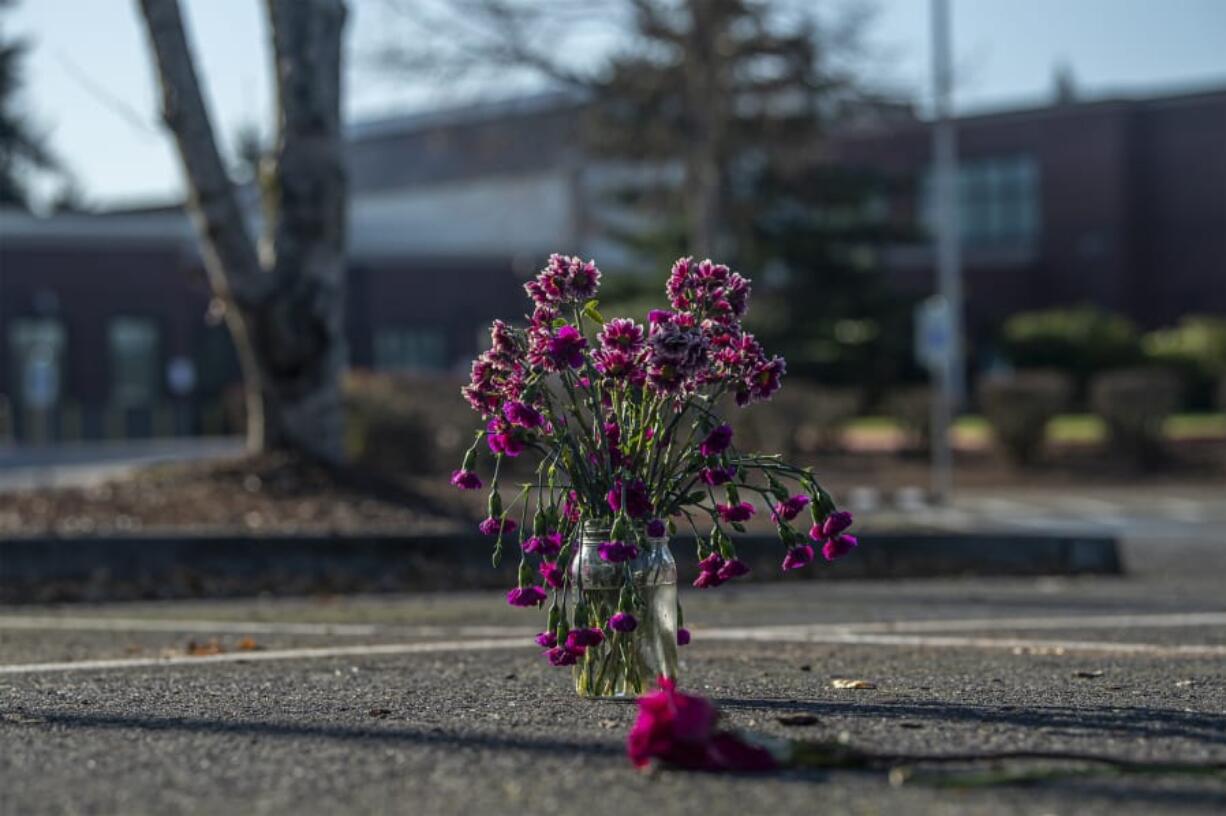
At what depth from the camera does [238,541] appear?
12891mm

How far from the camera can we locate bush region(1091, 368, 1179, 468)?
3089 cm

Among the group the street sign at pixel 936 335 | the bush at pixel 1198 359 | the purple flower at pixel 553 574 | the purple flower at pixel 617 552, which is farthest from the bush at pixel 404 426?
the purple flower at pixel 617 552

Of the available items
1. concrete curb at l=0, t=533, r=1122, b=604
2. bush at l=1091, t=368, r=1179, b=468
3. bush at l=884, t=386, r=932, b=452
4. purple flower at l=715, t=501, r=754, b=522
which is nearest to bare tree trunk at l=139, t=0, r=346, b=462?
concrete curb at l=0, t=533, r=1122, b=604

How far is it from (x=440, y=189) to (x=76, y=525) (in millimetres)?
48228

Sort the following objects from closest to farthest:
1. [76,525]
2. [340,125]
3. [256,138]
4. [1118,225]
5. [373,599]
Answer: [373,599]
[76,525]
[340,125]
[1118,225]
[256,138]

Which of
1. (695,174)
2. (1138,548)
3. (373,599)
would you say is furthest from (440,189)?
(373,599)

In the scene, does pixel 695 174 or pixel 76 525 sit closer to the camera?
pixel 76 525

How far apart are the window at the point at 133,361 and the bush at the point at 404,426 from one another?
74.2 feet

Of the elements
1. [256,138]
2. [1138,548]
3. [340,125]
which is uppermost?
[256,138]

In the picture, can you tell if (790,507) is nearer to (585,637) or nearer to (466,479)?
(585,637)

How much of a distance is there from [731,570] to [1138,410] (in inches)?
1033

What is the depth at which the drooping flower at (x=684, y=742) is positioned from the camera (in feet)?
15.8

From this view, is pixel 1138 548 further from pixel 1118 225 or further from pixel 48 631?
pixel 1118 225

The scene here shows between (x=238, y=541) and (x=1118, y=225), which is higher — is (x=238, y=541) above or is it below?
below
